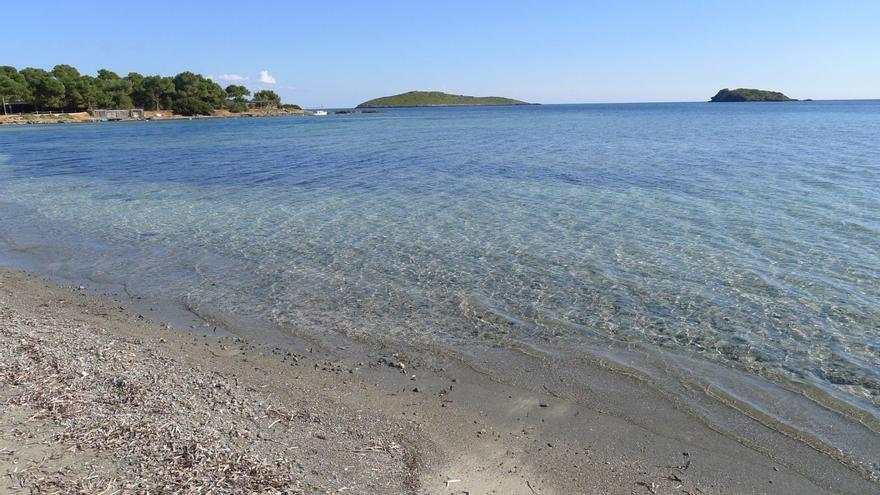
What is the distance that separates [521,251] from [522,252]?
97 mm

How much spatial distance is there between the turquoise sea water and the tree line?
12376 centimetres

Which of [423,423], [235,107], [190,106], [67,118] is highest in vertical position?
[190,106]

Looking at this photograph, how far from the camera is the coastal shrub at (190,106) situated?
161 metres

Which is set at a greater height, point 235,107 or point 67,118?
point 235,107

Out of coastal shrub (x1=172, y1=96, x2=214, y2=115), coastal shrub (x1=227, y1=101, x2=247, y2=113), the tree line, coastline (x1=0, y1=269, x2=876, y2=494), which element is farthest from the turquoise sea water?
coastal shrub (x1=227, y1=101, x2=247, y2=113)

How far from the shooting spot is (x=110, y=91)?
150 m

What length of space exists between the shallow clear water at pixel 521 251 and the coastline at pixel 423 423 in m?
1.26

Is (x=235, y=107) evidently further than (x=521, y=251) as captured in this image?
Yes

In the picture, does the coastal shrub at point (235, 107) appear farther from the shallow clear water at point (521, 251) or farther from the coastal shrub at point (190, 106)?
the shallow clear water at point (521, 251)

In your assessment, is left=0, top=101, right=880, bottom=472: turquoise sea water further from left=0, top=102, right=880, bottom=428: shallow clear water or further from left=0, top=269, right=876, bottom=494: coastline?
left=0, top=269, right=876, bottom=494: coastline

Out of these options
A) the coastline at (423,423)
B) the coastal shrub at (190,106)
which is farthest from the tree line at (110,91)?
the coastline at (423,423)

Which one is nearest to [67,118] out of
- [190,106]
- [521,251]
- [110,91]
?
[110,91]

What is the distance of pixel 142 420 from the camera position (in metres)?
5.78

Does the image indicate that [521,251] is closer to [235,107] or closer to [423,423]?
[423,423]
